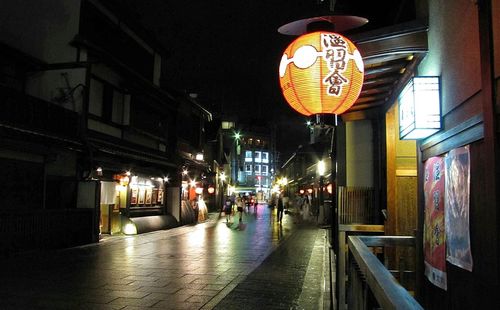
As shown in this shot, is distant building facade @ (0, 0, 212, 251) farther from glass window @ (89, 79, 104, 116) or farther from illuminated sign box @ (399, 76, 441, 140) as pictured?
illuminated sign box @ (399, 76, 441, 140)

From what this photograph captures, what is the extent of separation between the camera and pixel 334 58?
7.51 m

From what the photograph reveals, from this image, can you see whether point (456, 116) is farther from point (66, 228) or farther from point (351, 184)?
point (66, 228)

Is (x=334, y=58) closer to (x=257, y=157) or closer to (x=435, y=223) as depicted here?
(x=435, y=223)

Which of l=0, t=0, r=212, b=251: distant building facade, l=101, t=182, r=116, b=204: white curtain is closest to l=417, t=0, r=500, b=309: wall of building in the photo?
l=0, t=0, r=212, b=251: distant building facade

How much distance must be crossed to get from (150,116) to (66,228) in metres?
11.9

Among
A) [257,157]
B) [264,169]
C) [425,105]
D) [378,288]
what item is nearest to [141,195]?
A: [425,105]

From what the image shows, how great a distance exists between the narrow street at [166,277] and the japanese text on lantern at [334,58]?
16.5ft

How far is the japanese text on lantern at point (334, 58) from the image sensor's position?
7.50 meters

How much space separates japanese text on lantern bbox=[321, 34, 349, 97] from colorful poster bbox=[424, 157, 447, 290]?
2141 mm

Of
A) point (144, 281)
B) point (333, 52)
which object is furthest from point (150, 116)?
point (333, 52)

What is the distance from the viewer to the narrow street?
9516 millimetres

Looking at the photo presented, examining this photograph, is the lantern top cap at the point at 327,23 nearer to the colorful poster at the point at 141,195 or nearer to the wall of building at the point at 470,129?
the wall of building at the point at 470,129

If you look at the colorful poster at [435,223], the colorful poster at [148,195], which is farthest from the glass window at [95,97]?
the colorful poster at [435,223]

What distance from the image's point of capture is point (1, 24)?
17.9 m
